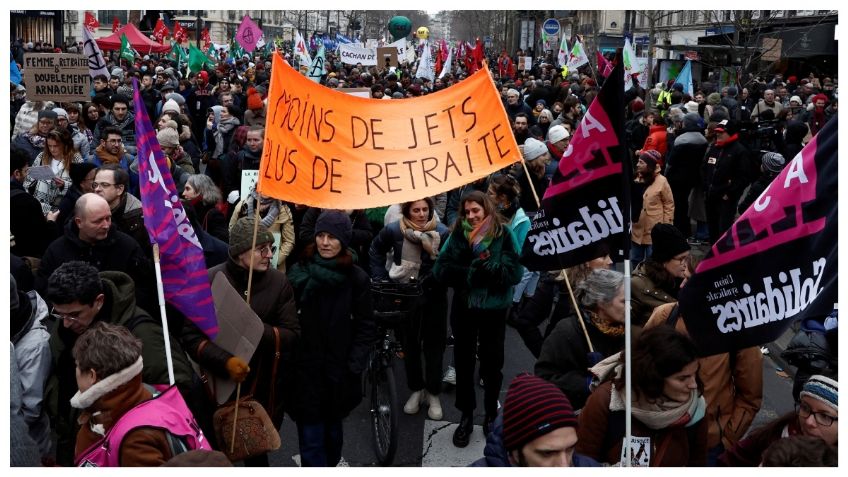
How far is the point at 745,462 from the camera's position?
10.8ft

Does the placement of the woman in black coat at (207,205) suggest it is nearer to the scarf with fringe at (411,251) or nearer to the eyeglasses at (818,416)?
the scarf with fringe at (411,251)

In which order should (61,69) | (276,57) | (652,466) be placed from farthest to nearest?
(61,69)
(276,57)
(652,466)

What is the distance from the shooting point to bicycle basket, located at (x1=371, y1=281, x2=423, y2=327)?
576cm

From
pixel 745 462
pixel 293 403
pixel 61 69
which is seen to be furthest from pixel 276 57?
pixel 61 69

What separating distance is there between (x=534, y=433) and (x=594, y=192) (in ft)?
4.54

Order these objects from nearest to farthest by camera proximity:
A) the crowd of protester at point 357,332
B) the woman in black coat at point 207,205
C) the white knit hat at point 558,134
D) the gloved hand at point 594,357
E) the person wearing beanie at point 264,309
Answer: the crowd of protester at point 357,332 < the gloved hand at point 594,357 < the person wearing beanie at point 264,309 < the woman in black coat at point 207,205 < the white knit hat at point 558,134

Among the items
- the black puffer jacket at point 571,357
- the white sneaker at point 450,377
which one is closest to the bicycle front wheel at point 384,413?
the white sneaker at point 450,377

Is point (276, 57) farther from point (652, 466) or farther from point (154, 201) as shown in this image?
point (652, 466)

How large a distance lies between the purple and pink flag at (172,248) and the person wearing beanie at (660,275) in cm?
203

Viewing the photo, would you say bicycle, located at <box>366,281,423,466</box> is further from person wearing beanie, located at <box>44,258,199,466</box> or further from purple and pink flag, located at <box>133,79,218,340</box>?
person wearing beanie, located at <box>44,258,199,466</box>

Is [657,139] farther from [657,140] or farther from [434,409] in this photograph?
[434,409]

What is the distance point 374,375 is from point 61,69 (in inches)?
275

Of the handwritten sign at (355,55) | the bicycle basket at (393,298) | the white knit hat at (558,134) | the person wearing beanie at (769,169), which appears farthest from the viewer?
the handwritten sign at (355,55)

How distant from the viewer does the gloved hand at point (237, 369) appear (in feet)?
13.6
